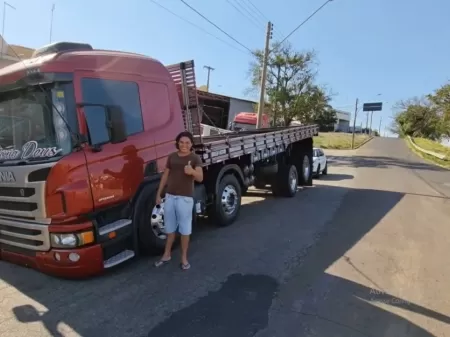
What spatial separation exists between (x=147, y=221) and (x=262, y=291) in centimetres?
174

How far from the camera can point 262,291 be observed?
4227 millimetres

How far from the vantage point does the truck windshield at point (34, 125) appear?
13.4 feet

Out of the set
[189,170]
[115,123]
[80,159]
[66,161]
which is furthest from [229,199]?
[66,161]

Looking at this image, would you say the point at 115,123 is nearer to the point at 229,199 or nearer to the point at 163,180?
the point at 163,180

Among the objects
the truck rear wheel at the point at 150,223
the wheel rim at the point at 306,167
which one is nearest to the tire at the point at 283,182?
the wheel rim at the point at 306,167

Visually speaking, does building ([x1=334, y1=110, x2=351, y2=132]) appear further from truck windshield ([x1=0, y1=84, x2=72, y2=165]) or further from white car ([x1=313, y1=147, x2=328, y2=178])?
truck windshield ([x1=0, y1=84, x2=72, y2=165])

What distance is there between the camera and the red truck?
4.06 m

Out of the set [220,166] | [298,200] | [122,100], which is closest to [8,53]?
[122,100]

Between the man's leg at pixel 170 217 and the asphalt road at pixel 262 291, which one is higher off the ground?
the man's leg at pixel 170 217

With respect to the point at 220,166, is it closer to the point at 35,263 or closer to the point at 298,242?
the point at 298,242

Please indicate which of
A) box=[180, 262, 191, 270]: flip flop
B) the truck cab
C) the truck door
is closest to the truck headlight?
the truck cab

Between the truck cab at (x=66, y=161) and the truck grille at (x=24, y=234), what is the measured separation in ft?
0.04

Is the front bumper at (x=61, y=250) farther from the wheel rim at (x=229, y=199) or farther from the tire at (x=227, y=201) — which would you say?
the wheel rim at (x=229, y=199)

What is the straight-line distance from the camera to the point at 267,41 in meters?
22.3
